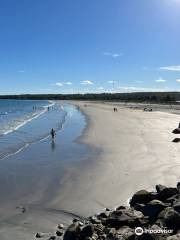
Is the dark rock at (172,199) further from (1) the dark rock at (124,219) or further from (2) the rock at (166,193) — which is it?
(1) the dark rock at (124,219)

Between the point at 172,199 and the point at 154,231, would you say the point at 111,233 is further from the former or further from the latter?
the point at 172,199

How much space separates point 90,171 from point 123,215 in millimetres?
9133

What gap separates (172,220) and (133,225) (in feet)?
4.09

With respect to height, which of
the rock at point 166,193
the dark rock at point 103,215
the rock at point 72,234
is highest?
the rock at point 166,193

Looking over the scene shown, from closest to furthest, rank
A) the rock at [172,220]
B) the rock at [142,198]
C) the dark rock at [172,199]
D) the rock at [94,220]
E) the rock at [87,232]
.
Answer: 1. the rock at [172,220]
2. the rock at [87,232]
3. the rock at [94,220]
4. the dark rock at [172,199]
5. the rock at [142,198]

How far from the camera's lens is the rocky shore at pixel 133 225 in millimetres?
9605

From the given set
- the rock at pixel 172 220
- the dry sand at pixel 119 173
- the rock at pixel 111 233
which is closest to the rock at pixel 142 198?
the dry sand at pixel 119 173

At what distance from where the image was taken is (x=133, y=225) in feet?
35.7

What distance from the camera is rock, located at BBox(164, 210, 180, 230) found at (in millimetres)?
10070

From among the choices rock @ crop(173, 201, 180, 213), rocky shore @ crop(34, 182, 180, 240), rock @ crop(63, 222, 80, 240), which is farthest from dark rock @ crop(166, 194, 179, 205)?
rock @ crop(63, 222, 80, 240)

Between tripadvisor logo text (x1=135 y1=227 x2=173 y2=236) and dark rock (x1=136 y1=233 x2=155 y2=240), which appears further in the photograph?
tripadvisor logo text (x1=135 y1=227 x2=173 y2=236)

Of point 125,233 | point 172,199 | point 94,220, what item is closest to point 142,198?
point 172,199

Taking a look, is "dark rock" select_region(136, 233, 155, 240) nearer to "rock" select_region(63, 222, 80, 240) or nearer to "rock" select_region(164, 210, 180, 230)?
"rock" select_region(164, 210, 180, 230)

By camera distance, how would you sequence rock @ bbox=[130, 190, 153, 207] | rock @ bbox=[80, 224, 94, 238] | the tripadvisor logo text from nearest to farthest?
the tripadvisor logo text < rock @ bbox=[80, 224, 94, 238] < rock @ bbox=[130, 190, 153, 207]
